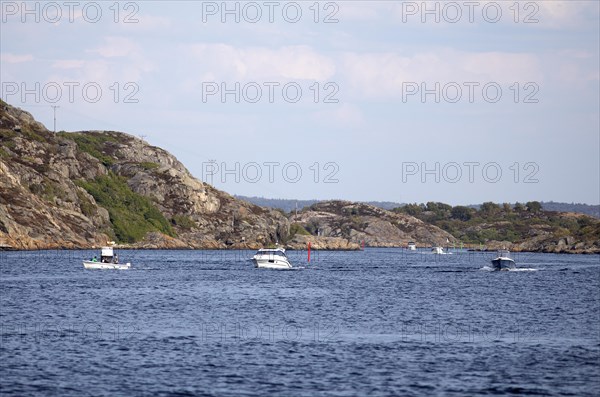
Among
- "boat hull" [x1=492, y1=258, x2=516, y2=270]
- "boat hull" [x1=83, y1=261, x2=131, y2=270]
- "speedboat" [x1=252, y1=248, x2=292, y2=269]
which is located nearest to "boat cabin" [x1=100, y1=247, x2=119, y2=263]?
"boat hull" [x1=83, y1=261, x2=131, y2=270]

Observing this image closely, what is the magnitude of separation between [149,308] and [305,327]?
60.7 feet

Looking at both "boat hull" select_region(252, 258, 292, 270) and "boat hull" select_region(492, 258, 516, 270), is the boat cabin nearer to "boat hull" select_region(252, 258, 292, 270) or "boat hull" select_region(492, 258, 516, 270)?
"boat hull" select_region(252, 258, 292, 270)

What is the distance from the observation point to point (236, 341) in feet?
196

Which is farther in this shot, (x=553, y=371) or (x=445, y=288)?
(x=445, y=288)

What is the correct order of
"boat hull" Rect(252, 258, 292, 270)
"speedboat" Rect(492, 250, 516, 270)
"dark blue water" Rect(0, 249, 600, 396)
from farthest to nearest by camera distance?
"speedboat" Rect(492, 250, 516, 270), "boat hull" Rect(252, 258, 292, 270), "dark blue water" Rect(0, 249, 600, 396)

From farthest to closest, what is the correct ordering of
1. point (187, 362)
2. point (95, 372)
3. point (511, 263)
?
point (511, 263) < point (187, 362) < point (95, 372)

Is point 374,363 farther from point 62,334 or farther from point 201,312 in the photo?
point 201,312

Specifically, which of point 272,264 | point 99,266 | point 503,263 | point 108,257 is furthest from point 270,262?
point 503,263

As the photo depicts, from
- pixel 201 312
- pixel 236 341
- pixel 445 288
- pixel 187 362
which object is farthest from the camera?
pixel 445 288

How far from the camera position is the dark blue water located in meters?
45.2

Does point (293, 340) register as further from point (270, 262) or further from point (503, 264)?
point (503, 264)

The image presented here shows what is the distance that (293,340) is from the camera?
60500 millimetres

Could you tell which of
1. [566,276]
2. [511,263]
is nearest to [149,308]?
[566,276]

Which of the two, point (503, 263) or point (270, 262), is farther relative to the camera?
point (503, 263)
